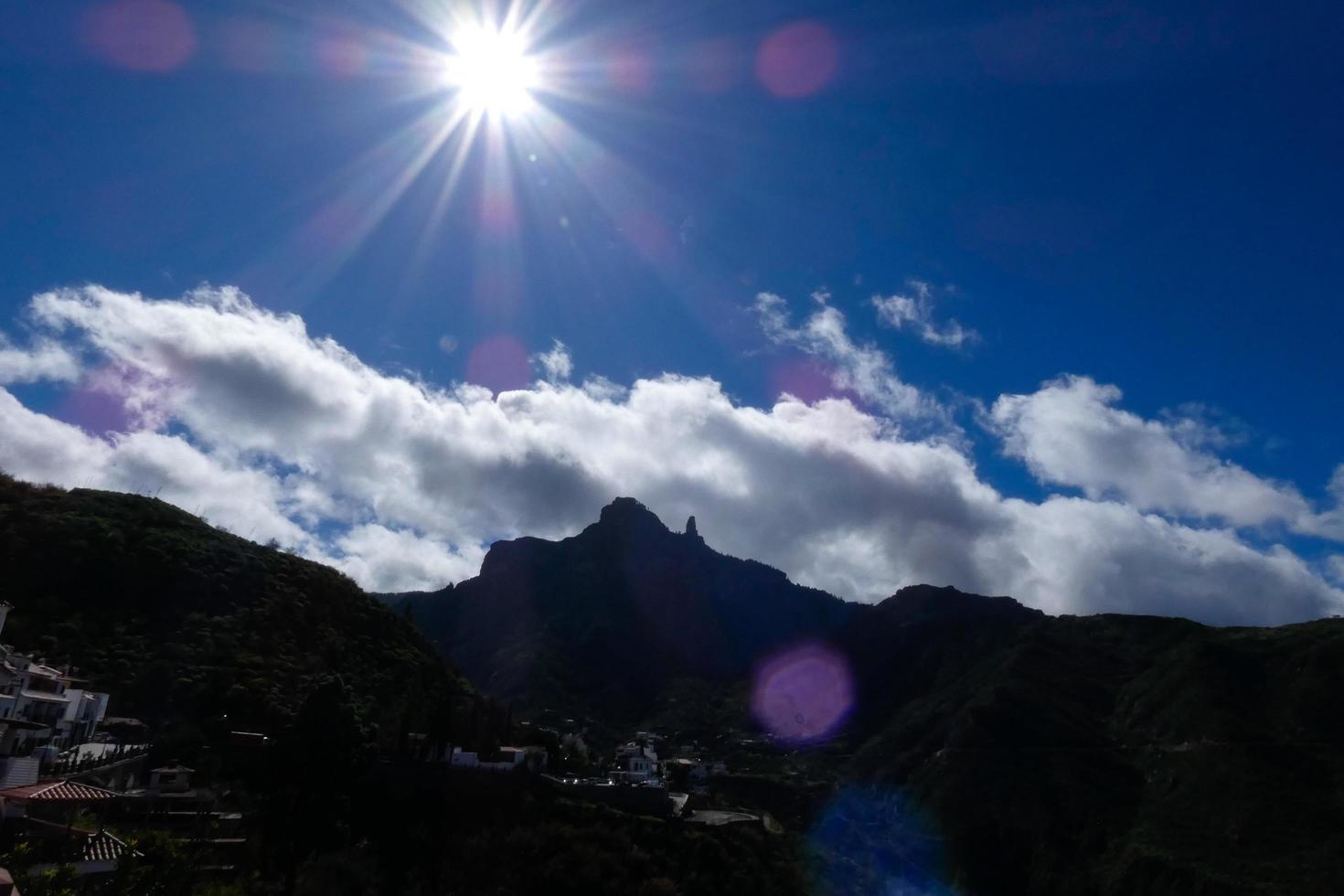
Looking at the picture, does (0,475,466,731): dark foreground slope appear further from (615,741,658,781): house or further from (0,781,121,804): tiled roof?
(0,781,121,804): tiled roof

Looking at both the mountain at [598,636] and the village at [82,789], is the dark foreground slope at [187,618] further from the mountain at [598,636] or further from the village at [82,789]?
the mountain at [598,636]

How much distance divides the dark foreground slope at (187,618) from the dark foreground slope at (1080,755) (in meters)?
38.5

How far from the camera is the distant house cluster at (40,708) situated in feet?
135

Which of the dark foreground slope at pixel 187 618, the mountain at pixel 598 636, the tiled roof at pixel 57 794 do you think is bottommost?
the tiled roof at pixel 57 794

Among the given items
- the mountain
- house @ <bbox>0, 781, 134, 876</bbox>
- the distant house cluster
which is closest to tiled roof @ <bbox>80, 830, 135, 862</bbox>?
house @ <bbox>0, 781, 134, 876</bbox>

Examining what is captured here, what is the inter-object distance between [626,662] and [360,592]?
91.3 m

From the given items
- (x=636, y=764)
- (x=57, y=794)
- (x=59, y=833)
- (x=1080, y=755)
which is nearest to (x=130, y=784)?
(x=57, y=794)

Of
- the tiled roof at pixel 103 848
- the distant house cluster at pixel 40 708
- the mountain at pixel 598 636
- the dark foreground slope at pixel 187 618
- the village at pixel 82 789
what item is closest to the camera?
the village at pixel 82 789

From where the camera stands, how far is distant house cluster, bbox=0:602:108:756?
41.1m

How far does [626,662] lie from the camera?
561 ft

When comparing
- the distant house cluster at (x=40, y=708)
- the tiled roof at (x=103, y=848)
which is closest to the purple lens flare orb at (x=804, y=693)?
the distant house cluster at (x=40, y=708)

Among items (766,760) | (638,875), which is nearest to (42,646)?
(638,875)

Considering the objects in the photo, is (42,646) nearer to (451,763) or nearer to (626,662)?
(451,763)

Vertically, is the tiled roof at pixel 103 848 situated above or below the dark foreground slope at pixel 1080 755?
below
